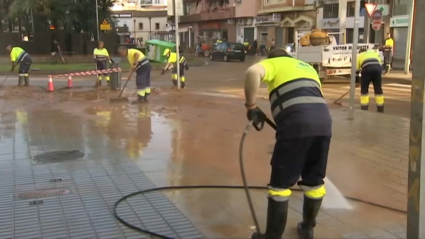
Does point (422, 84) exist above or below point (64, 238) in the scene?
above

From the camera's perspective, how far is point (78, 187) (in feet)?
18.7

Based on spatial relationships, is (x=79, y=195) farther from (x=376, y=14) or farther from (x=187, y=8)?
(x=187, y=8)

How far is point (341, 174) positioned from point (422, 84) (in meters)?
3.06

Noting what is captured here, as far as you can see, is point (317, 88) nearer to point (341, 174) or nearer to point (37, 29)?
point (341, 174)

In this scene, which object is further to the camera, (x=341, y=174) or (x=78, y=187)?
(x=341, y=174)

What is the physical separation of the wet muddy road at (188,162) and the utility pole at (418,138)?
942mm

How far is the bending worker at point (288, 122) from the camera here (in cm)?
381

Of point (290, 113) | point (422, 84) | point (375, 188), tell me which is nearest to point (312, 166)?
point (290, 113)

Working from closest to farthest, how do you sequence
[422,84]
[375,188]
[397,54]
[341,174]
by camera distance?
[422,84], [375,188], [341,174], [397,54]

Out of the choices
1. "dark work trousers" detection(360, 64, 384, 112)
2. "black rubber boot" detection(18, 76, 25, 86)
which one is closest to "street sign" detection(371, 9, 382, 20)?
"dark work trousers" detection(360, 64, 384, 112)

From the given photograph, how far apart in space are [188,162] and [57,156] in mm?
1992

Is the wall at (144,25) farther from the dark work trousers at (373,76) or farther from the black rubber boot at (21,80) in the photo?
the dark work trousers at (373,76)

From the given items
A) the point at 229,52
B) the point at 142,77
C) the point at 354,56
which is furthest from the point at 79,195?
Answer: the point at 229,52

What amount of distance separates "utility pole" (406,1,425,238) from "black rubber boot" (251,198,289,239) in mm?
965
